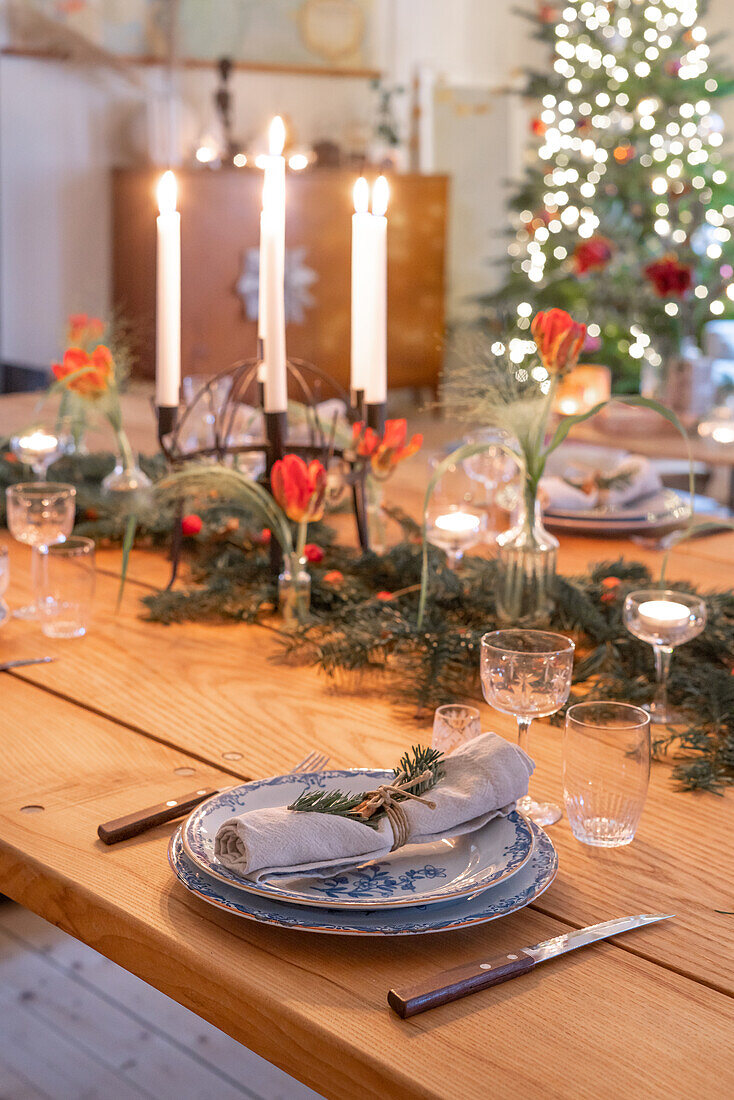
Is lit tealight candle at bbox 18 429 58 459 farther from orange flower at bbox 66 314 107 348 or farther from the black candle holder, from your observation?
the black candle holder

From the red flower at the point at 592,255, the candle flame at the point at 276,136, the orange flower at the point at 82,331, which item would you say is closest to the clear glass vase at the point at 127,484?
the orange flower at the point at 82,331

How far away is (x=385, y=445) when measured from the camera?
1571mm

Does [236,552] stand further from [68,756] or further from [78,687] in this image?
[68,756]

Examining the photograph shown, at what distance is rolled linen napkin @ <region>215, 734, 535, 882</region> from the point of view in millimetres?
795

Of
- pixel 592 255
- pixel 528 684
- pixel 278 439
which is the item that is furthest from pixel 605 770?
pixel 592 255

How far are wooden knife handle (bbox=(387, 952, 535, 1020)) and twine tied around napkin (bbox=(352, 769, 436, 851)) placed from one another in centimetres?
11

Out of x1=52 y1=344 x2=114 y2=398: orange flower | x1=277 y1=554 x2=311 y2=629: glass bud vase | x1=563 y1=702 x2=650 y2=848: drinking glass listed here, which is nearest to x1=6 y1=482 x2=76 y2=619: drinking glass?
x1=52 y1=344 x2=114 y2=398: orange flower

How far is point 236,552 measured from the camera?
1.63m

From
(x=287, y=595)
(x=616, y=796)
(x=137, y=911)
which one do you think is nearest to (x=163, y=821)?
(x=137, y=911)

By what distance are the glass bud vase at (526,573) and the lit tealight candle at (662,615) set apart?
20cm

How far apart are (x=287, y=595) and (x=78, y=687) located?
271 mm

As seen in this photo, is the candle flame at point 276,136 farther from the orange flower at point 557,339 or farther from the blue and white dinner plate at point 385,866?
the blue and white dinner plate at point 385,866

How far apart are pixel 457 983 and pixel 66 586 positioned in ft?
2.71

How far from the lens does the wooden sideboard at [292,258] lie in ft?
18.2
